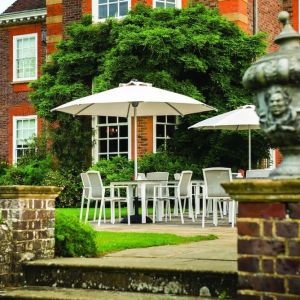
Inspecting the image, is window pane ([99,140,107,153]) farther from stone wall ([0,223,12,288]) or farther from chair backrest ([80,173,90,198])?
stone wall ([0,223,12,288])

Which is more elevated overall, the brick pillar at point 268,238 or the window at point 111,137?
the window at point 111,137

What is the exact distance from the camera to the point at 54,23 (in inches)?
791

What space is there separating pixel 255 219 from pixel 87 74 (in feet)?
47.6

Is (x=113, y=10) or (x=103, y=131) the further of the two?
(x=113, y=10)

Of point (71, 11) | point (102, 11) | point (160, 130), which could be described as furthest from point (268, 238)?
point (71, 11)

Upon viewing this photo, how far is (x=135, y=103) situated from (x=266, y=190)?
813cm

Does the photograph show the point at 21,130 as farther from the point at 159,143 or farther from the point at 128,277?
the point at 128,277

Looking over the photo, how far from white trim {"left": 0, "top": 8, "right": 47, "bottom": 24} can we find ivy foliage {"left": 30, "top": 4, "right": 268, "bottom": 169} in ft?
17.9

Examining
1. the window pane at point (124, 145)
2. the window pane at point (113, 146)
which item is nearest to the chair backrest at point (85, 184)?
the window pane at point (124, 145)

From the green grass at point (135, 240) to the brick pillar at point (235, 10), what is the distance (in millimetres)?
9854

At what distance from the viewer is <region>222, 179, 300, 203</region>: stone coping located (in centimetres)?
411

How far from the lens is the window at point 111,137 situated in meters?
18.2

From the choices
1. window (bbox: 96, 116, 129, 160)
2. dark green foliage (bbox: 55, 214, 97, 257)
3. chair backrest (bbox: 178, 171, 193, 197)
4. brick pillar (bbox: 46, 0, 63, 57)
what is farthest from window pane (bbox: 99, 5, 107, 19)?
dark green foliage (bbox: 55, 214, 97, 257)

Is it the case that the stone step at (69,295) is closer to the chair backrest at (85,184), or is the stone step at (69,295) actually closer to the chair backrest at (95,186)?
the chair backrest at (95,186)
